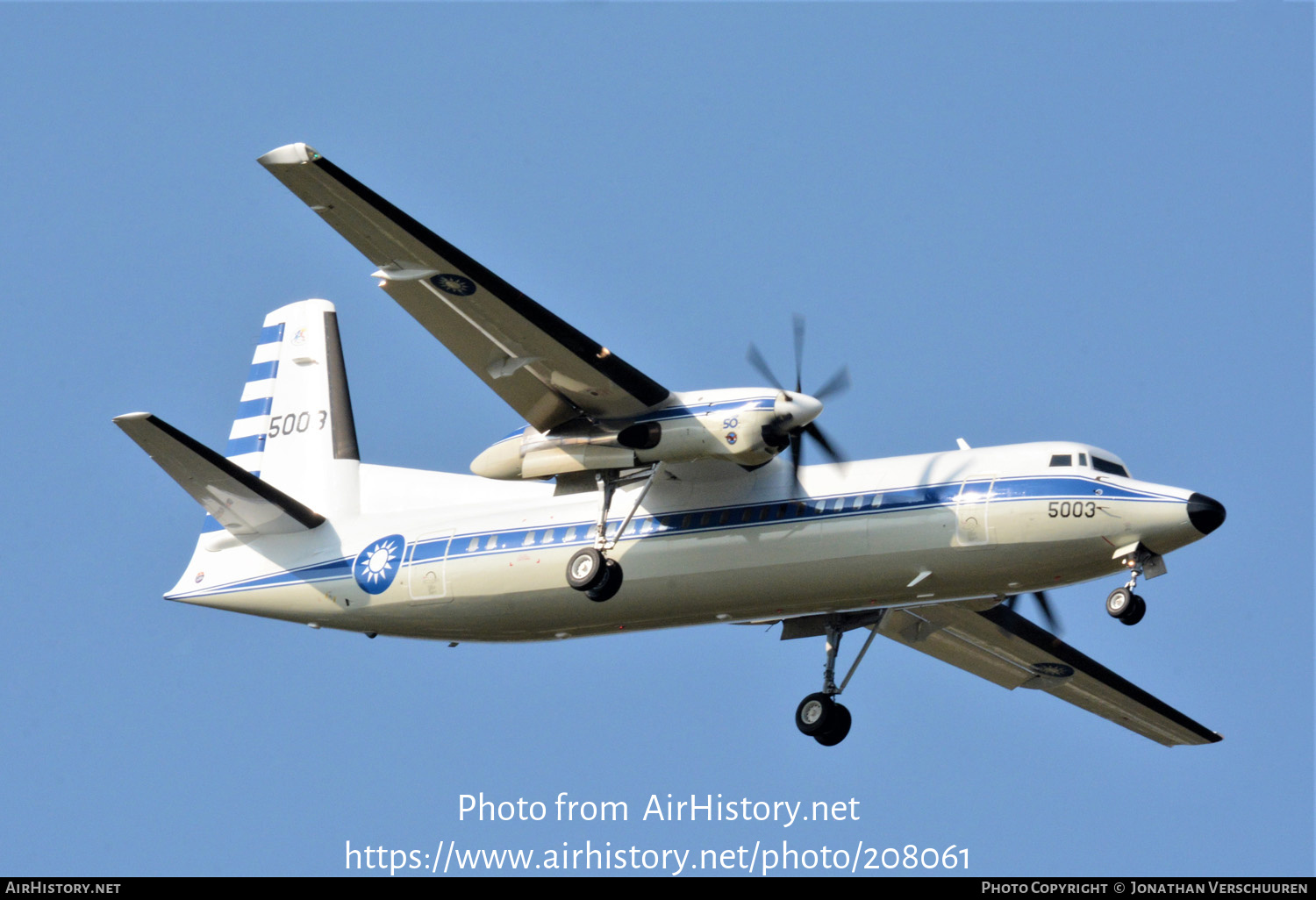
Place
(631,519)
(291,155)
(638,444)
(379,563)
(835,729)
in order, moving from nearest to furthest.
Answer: (291,155), (638,444), (631,519), (835,729), (379,563)

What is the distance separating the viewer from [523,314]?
18375 mm

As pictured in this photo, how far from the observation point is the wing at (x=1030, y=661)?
22.3 meters

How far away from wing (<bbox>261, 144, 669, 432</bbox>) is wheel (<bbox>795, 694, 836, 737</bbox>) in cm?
474

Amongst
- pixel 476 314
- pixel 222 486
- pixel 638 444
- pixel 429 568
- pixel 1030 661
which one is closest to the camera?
pixel 476 314

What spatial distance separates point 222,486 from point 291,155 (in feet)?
21.0

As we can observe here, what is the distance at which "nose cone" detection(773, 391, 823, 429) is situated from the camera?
18312mm

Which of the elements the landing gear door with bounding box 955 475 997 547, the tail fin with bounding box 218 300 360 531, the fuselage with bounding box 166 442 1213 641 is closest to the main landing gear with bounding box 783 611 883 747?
the fuselage with bounding box 166 442 1213 641

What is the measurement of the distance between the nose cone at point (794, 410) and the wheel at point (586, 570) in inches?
106

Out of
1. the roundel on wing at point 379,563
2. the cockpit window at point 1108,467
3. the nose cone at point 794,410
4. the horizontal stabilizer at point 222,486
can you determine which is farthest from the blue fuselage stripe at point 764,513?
the nose cone at point 794,410

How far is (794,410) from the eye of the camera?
60.1 ft

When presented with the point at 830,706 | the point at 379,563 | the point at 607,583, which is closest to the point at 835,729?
the point at 830,706

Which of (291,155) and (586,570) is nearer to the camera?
(291,155)

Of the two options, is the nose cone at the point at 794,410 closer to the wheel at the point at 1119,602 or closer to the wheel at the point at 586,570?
the wheel at the point at 586,570

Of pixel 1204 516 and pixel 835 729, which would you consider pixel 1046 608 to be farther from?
pixel 1204 516
